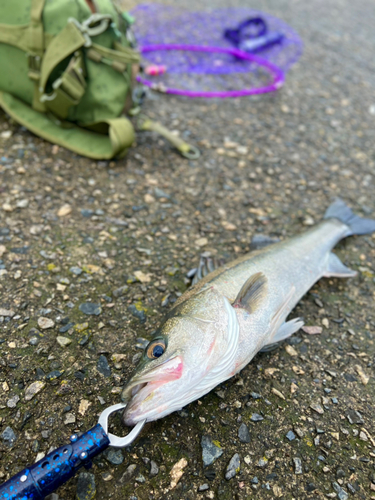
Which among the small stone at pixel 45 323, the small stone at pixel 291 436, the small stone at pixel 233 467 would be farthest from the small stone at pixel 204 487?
the small stone at pixel 45 323

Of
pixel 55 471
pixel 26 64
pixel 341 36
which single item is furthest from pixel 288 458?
pixel 341 36

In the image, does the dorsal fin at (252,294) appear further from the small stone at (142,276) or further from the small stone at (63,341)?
the small stone at (63,341)

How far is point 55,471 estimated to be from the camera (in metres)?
1.94

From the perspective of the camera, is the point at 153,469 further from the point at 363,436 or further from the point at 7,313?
the point at 7,313

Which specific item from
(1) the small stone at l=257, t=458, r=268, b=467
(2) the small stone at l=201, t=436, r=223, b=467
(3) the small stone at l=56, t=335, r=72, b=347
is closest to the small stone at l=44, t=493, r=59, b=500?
(2) the small stone at l=201, t=436, r=223, b=467

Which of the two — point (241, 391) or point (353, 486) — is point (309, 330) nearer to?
point (241, 391)

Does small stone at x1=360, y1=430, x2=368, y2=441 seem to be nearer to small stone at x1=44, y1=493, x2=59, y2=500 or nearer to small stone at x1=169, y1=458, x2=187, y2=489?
small stone at x1=169, y1=458, x2=187, y2=489

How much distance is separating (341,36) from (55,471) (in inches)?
413

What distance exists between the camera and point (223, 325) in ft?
8.36

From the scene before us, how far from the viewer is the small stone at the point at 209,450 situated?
7.79ft

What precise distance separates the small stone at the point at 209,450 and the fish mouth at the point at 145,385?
523 millimetres

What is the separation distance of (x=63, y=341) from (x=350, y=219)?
326 centimetres

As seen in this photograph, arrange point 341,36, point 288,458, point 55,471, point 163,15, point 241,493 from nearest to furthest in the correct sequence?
point 55,471, point 241,493, point 288,458, point 163,15, point 341,36

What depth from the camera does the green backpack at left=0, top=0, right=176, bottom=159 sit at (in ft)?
13.0
